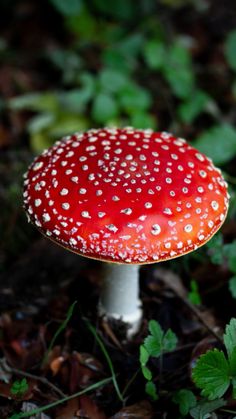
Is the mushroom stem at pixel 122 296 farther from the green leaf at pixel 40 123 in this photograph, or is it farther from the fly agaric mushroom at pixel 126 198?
the green leaf at pixel 40 123

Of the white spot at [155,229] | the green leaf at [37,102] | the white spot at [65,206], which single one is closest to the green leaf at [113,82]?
the green leaf at [37,102]

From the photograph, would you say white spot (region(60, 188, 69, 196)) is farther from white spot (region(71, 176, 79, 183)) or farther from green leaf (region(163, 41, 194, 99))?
green leaf (region(163, 41, 194, 99))

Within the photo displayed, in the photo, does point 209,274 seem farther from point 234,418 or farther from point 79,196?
point 79,196

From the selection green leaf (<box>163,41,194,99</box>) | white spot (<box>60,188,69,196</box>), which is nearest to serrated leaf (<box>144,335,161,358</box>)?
white spot (<box>60,188,69,196</box>)

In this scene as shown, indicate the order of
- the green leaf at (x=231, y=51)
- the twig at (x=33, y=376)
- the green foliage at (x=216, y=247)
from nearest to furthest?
the twig at (x=33, y=376) → the green foliage at (x=216, y=247) → the green leaf at (x=231, y=51)

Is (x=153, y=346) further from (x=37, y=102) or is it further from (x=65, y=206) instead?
(x=37, y=102)

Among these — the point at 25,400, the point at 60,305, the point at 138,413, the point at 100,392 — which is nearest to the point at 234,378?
the point at 138,413

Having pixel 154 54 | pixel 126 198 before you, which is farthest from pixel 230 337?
pixel 154 54
